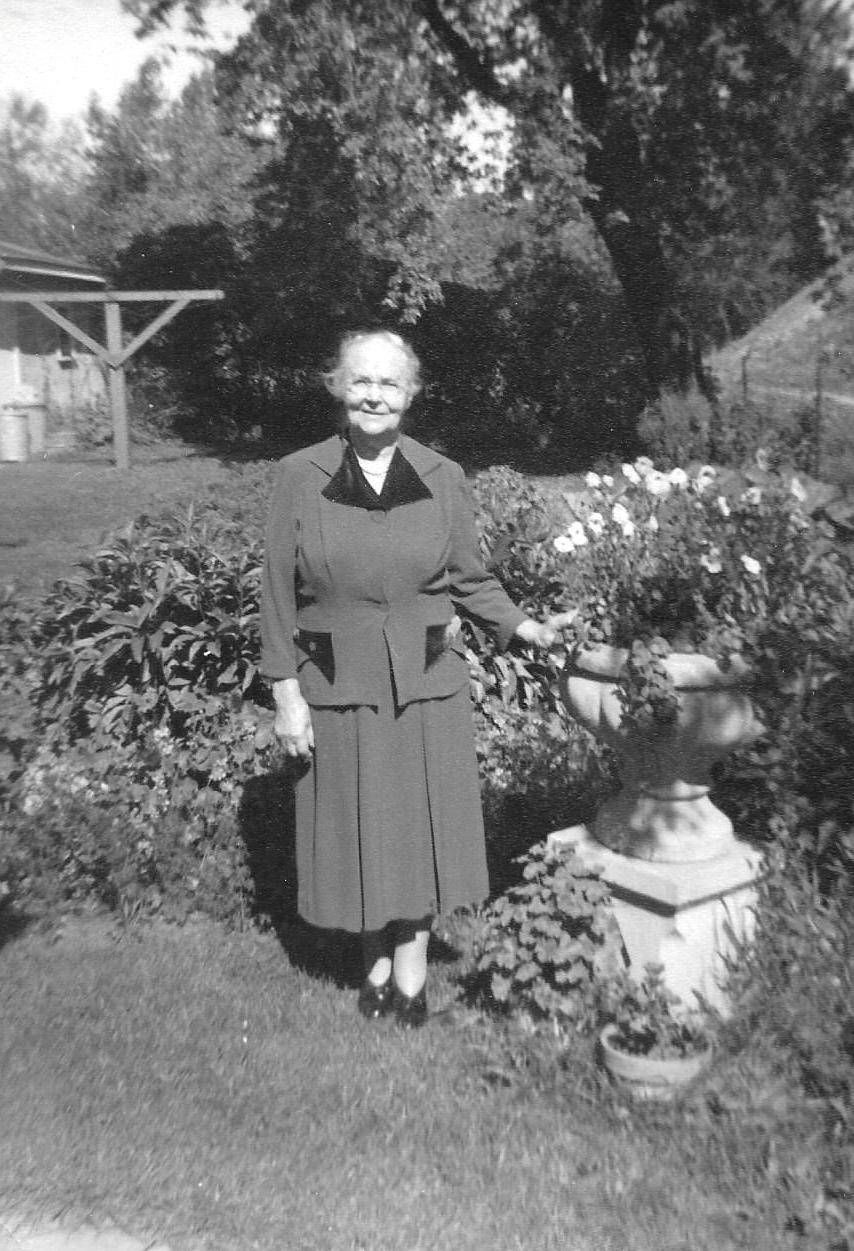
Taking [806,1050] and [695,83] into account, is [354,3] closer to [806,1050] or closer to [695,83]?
[695,83]

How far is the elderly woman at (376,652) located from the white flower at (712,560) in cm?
53

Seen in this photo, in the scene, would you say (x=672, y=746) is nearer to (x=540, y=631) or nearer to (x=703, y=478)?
(x=540, y=631)

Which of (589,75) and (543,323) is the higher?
(589,75)

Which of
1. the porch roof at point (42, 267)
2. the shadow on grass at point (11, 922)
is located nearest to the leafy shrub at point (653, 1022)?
the shadow on grass at point (11, 922)

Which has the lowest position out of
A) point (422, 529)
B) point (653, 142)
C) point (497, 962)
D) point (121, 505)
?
point (121, 505)

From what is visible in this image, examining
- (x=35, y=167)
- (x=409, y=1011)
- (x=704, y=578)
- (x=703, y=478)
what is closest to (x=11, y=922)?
(x=409, y=1011)

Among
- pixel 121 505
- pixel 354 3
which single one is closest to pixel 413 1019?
pixel 121 505

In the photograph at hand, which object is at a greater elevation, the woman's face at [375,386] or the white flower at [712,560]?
the woman's face at [375,386]

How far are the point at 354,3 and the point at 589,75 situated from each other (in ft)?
12.4

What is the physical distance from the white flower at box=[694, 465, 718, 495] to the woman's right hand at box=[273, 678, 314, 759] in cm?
145

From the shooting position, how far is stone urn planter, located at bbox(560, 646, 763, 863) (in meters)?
3.16

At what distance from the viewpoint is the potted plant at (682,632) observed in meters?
3.17

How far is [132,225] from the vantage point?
83.8 ft

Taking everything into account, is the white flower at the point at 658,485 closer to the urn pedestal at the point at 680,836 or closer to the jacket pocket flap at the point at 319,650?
the urn pedestal at the point at 680,836
